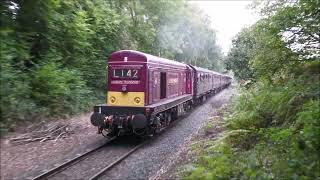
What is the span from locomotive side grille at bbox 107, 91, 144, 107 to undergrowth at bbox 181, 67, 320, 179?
149 inches

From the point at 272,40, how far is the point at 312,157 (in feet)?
18.6

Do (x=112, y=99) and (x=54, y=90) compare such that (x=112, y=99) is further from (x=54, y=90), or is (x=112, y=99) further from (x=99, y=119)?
(x=54, y=90)

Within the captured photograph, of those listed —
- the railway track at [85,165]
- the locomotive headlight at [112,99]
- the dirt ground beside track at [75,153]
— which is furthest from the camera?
the locomotive headlight at [112,99]

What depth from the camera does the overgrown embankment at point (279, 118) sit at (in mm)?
5957

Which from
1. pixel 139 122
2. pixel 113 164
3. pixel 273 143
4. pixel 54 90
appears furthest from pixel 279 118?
pixel 54 90

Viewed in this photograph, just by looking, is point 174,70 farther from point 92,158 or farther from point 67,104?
point 92,158

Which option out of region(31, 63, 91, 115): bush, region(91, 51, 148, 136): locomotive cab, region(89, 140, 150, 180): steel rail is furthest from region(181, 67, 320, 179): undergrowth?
region(31, 63, 91, 115): bush

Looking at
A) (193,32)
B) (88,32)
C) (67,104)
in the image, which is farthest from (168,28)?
(67,104)

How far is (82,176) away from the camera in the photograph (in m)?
8.88

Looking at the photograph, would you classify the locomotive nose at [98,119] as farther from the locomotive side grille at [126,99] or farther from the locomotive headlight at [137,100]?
the locomotive headlight at [137,100]

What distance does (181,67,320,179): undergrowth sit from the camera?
5.83m

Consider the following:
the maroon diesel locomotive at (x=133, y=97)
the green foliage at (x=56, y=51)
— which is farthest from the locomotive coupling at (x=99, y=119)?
the green foliage at (x=56, y=51)

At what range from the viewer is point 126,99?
43.9 feet

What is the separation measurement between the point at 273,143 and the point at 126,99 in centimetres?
698
